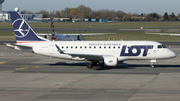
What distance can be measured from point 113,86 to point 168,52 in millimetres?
12513

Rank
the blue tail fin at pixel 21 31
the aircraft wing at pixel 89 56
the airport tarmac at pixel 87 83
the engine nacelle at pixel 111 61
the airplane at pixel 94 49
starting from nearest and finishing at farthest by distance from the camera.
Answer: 1. the airport tarmac at pixel 87 83
2. the engine nacelle at pixel 111 61
3. the aircraft wing at pixel 89 56
4. the airplane at pixel 94 49
5. the blue tail fin at pixel 21 31

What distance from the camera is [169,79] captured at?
2562 centimetres

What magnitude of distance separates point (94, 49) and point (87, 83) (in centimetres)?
951

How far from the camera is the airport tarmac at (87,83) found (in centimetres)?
1933

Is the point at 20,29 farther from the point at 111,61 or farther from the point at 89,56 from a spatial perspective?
the point at 111,61

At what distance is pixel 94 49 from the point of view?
3288 cm

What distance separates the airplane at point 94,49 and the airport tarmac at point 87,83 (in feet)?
4.92

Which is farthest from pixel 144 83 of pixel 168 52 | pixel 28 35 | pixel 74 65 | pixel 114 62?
pixel 28 35

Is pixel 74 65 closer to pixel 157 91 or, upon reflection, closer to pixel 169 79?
pixel 169 79

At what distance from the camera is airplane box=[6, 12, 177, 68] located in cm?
3194

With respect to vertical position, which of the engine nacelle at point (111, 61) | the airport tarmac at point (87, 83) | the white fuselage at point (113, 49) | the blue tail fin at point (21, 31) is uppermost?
the blue tail fin at point (21, 31)

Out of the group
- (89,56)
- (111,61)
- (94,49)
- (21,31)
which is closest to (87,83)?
(111,61)

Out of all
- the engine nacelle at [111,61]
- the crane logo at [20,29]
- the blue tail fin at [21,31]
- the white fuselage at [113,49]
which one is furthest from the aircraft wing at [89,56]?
the crane logo at [20,29]

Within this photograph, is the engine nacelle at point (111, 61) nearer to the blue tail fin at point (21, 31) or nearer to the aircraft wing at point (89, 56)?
the aircraft wing at point (89, 56)
